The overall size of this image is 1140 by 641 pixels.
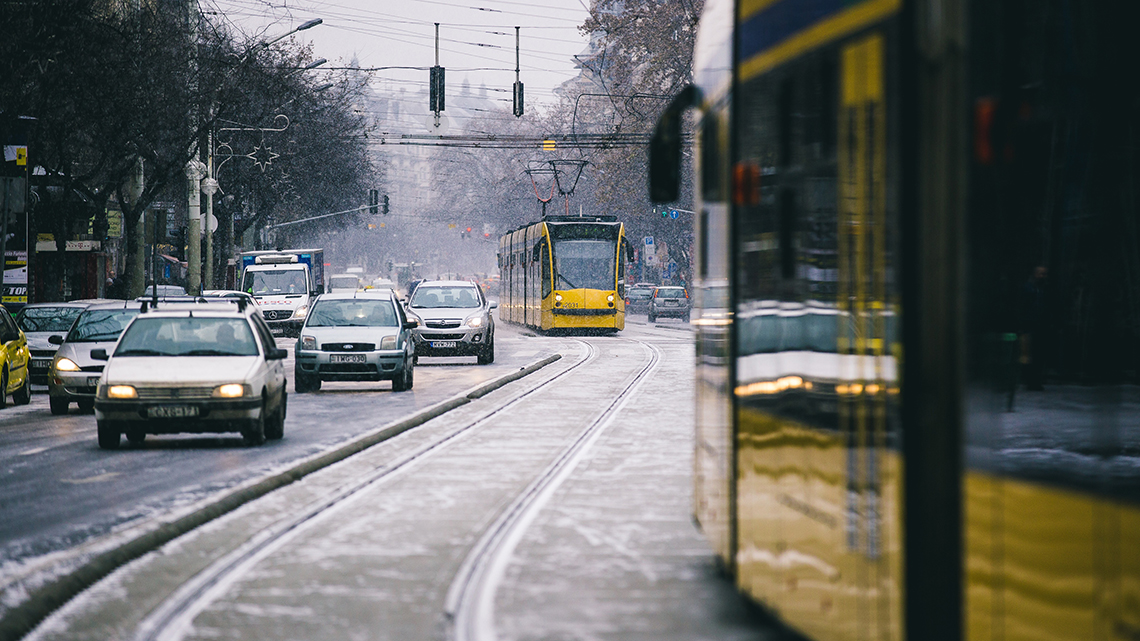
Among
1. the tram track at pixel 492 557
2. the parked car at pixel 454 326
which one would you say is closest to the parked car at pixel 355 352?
the parked car at pixel 454 326

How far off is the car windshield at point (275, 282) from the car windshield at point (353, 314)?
26484 mm

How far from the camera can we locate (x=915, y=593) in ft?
14.3

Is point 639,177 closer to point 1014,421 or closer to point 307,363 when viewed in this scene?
point 307,363

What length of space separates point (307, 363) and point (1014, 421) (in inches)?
789

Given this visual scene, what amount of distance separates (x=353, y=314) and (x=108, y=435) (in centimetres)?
1031

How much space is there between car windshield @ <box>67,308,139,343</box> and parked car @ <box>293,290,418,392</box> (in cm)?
274

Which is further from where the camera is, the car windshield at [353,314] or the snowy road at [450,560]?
the car windshield at [353,314]

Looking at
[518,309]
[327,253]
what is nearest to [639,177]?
[518,309]

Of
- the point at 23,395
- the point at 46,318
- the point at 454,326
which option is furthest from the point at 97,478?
the point at 454,326

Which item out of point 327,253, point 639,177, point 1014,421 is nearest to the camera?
point 1014,421

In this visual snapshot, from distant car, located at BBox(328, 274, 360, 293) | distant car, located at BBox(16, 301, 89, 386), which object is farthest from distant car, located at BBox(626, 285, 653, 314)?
distant car, located at BBox(16, 301, 89, 386)

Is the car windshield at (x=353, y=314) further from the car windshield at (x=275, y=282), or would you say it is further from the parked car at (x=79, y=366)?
the car windshield at (x=275, y=282)

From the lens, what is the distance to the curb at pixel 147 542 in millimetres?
7023

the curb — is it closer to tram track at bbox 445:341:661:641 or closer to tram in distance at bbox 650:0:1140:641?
tram track at bbox 445:341:661:641
